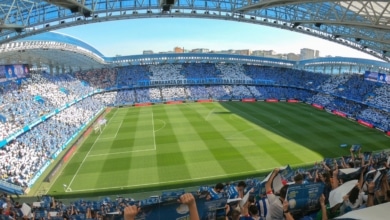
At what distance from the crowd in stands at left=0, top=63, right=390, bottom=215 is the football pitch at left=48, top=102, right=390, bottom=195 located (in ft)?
11.2

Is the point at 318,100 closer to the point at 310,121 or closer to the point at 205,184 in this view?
the point at 310,121

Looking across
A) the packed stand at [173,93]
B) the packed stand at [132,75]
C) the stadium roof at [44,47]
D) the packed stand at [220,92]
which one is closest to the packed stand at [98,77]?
the packed stand at [132,75]

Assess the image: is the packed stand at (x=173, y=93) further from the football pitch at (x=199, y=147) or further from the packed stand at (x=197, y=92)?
the football pitch at (x=199, y=147)

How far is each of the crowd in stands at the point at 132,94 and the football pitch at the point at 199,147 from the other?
11.2ft

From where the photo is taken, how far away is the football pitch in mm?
21594

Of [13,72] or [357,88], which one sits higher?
[13,72]

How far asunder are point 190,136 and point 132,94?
2977 centimetres

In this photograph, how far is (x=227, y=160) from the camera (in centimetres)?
2444

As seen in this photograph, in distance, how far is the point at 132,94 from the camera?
5878 cm

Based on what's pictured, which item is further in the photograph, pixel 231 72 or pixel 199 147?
pixel 231 72

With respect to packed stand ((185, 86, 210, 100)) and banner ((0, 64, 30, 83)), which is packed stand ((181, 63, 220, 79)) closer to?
packed stand ((185, 86, 210, 100))

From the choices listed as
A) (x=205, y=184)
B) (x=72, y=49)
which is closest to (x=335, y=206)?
(x=205, y=184)

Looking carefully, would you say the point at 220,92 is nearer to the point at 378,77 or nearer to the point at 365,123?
the point at 378,77

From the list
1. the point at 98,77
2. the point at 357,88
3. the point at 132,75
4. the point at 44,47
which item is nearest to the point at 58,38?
the point at 44,47
